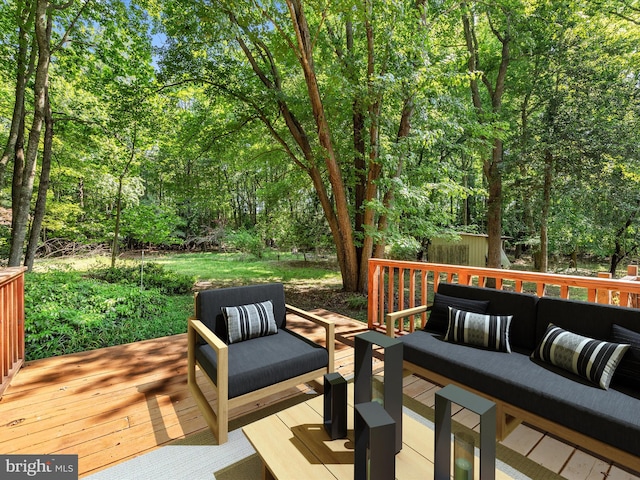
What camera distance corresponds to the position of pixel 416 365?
2477 millimetres

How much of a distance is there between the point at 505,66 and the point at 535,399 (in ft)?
29.7

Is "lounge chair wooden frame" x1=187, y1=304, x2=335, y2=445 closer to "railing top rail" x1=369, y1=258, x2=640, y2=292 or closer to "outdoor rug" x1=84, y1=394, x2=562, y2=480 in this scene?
"outdoor rug" x1=84, y1=394, x2=562, y2=480

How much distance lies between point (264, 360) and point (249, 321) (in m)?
0.47

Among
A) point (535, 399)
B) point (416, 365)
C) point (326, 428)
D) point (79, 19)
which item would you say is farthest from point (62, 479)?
point (79, 19)

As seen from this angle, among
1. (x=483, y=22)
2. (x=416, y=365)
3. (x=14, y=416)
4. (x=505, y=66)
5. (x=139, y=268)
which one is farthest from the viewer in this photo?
(x=483, y=22)

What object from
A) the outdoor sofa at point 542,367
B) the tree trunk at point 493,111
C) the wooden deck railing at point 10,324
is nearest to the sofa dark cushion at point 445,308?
the outdoor sofa at point 542,367

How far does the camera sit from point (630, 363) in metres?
1.81

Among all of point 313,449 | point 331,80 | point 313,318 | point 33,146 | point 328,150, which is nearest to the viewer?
point 313,449

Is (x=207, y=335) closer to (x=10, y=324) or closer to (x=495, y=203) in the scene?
(x=10, y=324)

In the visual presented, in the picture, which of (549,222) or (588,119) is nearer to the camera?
(588,119)

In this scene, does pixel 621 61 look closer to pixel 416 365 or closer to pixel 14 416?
pixel 416 365

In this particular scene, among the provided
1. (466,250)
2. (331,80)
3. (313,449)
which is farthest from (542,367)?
(466,250)

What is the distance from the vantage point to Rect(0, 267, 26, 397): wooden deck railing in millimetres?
2510

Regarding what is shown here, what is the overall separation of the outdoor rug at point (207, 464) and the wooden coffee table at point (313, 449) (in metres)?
0.32
